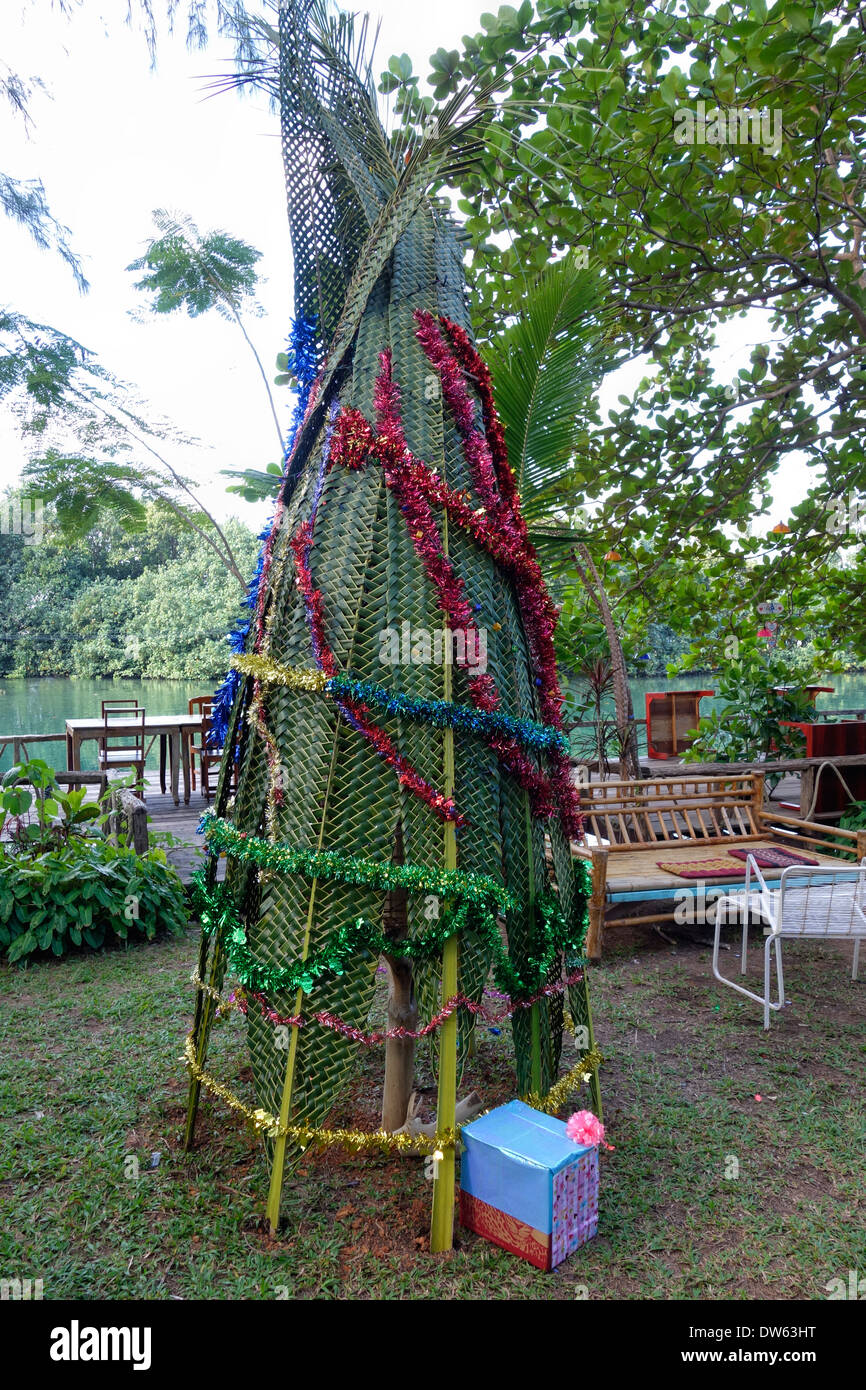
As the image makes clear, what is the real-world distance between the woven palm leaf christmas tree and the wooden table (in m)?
7.96

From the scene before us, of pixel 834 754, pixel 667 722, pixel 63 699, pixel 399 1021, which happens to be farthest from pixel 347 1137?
pixel 63 699

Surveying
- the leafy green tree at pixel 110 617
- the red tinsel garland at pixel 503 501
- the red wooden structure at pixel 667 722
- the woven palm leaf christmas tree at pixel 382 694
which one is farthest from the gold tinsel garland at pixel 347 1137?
the leafy green tree at pixel 110 617

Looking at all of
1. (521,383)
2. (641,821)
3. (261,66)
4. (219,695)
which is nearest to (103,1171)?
(219,695)

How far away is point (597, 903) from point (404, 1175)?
2.70 metres

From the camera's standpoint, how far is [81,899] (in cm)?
562

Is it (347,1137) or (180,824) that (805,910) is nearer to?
(347,1137)

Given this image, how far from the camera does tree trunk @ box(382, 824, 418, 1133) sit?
3.10 metres

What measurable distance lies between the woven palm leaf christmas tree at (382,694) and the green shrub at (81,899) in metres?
2.87

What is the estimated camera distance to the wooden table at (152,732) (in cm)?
1060

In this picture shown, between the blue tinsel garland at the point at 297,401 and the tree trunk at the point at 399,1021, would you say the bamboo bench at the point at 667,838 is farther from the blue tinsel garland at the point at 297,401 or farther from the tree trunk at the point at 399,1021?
the blue tinsel garland at the point at 297,401

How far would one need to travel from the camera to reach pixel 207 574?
35062 millimetres

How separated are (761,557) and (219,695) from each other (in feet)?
19.9

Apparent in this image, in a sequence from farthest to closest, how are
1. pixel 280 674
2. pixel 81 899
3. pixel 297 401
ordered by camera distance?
pixel 81 899 → pixel 297 401 → pixel 280 674
